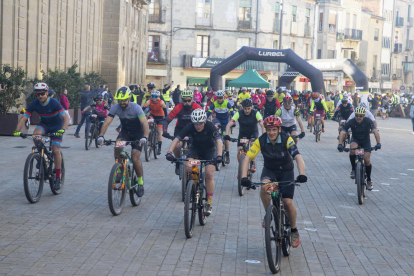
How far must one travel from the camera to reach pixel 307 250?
258 inches

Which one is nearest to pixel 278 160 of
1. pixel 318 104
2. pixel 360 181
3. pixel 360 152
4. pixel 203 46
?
pixel 360 181

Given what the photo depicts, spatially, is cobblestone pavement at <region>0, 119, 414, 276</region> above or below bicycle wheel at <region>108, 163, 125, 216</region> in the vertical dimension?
below

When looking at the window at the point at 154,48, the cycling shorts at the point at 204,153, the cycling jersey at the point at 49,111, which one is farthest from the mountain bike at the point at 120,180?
the window at the point at 154,48

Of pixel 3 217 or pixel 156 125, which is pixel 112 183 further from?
pixel 156 125

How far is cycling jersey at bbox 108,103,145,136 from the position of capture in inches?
345

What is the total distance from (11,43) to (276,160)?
16.4 meters

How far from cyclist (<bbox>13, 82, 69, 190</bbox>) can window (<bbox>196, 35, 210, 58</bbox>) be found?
4593 cm

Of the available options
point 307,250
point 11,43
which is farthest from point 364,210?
point 11,43

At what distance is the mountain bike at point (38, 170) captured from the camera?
8315 mm

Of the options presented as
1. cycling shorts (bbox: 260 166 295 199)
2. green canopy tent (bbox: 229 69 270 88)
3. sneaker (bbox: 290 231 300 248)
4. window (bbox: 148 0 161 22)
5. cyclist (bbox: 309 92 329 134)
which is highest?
window (bbox: 148 0 161 22)

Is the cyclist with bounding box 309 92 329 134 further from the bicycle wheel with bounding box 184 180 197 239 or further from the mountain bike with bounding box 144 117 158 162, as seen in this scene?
the bicycle wheel with bounding box 184 180 197 239

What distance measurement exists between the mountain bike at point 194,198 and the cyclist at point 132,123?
1167mm

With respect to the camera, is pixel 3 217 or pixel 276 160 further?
pixel 3 217

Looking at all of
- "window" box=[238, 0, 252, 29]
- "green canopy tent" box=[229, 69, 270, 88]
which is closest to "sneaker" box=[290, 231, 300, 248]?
"green canopy tent" box=[229, 69, 270, 88]
